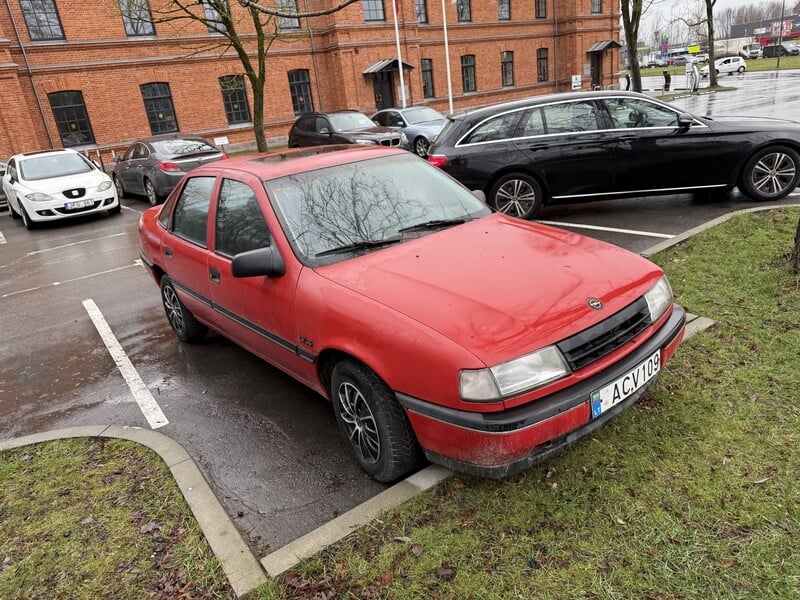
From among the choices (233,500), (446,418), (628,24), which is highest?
(628,24)

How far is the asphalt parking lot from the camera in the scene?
10.6ft

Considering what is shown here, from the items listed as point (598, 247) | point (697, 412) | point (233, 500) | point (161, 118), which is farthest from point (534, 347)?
point (161, 118)

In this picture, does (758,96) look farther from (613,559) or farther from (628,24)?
(613,559)

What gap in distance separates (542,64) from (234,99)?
2053cm

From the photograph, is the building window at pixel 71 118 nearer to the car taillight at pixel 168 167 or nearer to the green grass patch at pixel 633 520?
the car taillight at pixel 168 167

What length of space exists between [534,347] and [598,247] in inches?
45.6

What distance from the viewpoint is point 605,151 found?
7777mm

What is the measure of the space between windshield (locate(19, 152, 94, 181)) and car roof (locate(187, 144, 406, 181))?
10242 millimetres

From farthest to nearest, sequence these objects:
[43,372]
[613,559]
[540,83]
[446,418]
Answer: [540,83]
[43,372]
[446,418]
[613,559]

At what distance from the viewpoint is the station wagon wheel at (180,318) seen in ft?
17.1

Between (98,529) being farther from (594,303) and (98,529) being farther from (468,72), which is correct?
(468,72)

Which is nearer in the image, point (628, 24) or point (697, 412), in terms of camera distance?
point (697, 412)

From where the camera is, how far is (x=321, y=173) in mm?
3959

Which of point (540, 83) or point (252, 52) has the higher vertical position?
point (252, 52)
